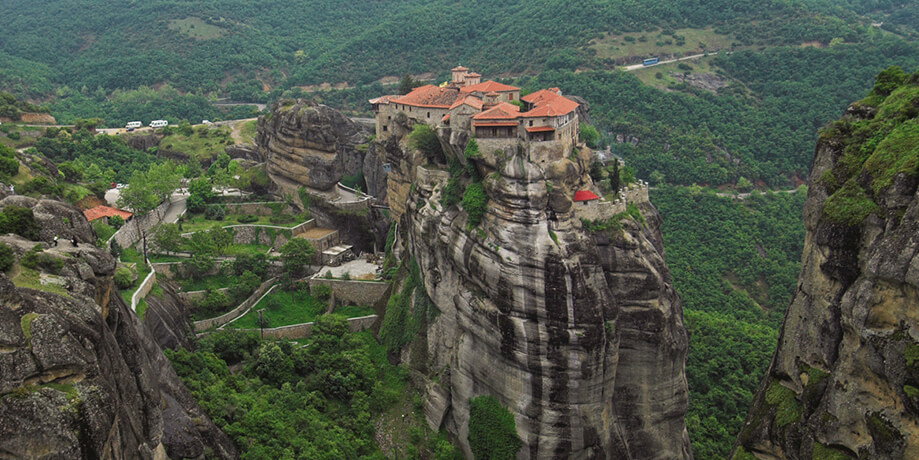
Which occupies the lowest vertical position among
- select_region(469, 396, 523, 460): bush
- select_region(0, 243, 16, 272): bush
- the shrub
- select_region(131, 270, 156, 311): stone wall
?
select_region(469, 396, 523, 460): bush

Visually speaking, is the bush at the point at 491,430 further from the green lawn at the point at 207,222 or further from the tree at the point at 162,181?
the tree at the point at 162,181

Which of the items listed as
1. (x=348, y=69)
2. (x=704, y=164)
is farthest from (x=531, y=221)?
(x=348, y=69)

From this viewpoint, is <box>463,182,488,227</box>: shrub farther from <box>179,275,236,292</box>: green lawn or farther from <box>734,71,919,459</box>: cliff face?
<box>179,275,236,292</box>: green lawn

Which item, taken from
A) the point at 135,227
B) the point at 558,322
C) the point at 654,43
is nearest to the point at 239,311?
the point at 135,227

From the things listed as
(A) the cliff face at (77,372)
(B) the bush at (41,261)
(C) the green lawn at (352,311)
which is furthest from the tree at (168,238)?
(B) the bush at (41,261)

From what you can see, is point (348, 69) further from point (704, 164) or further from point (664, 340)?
point (664, 340)

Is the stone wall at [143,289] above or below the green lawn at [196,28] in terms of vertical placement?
below

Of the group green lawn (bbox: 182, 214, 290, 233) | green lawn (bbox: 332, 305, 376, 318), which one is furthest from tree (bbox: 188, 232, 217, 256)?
green lawn (bbox: 332, 305, 376, 318)
